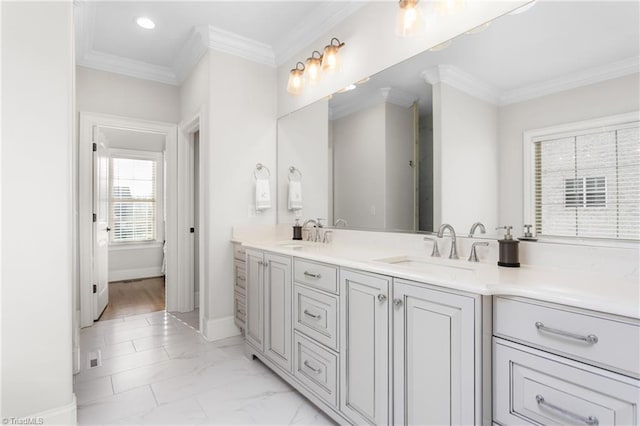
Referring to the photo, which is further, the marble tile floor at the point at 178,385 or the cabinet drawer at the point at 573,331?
the marble tile floor at the point at 178,385

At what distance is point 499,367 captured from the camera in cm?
116

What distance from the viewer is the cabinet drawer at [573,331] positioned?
900mm

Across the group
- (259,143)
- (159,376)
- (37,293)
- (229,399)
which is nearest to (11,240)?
(37,293)

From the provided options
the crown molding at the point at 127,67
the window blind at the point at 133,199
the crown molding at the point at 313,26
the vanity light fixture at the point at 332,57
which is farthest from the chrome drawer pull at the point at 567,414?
the window blind at the point at 133,199

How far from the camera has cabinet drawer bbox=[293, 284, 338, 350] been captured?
5.68ft

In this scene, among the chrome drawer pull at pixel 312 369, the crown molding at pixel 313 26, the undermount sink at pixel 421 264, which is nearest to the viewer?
the undermount sink at pixel 421 264

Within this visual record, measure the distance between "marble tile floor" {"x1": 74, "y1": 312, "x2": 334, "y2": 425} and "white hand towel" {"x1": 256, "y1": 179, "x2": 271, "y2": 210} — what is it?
1209 mm

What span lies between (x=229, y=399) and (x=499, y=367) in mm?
1538

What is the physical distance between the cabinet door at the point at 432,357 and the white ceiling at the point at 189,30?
6.78 feet

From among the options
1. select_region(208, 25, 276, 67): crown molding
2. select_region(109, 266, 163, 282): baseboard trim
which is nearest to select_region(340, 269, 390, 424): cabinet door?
select_region(208, 25, 276, 67): crown molding

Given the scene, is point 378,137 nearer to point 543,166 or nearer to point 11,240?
point 543,166

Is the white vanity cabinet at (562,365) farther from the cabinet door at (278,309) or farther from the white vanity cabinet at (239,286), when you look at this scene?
the white vanity cabinet at (239,286)

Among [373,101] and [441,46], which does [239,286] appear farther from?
[441,46]

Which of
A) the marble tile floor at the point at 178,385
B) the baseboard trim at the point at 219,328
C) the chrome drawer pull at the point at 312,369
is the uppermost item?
the chrome drawer pull at the point at 312,369
